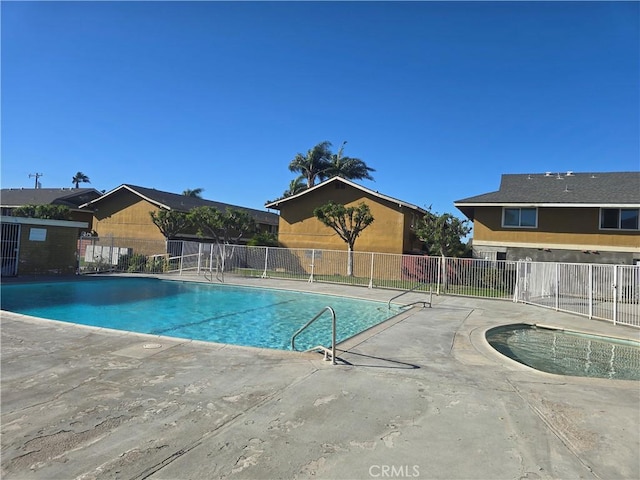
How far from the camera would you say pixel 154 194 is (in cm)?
3656

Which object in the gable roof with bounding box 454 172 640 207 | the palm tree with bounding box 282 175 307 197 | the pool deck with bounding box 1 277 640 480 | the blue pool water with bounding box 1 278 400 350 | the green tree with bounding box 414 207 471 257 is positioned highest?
the palm tree with bounding box 282 175 307 197

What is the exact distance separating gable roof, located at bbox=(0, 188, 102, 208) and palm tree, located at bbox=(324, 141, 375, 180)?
2587 centimetres

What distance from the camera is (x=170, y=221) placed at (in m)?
30.3

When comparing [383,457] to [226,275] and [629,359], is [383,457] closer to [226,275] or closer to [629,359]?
[629,359]

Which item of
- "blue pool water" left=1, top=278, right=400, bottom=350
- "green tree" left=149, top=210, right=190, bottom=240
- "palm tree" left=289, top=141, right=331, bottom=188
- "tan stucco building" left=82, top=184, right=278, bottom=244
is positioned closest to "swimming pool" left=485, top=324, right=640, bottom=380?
"blue pool water" left=1, top=278, right=400, bottom=350

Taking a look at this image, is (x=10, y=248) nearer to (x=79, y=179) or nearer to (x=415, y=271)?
(x=415, y=271)

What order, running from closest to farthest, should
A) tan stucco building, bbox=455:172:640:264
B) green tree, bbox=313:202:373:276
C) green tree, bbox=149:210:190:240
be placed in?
tan stucco building, bbox=455:172:640:264, green tree, bbox=313:202:373:276, green tree, bbox=149:210:190:240

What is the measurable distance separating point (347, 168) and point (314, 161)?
143 inches

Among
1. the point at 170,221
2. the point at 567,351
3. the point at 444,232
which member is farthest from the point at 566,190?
the point at 170,221

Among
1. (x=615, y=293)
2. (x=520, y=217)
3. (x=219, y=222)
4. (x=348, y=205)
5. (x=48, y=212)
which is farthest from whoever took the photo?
(x=48, y=212)

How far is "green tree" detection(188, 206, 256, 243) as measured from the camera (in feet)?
97.1

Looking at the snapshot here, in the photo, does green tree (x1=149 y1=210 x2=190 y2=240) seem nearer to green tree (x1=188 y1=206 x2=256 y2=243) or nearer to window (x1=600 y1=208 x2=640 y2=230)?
green tree (x1=188 y1=206 x2=256 y2=243)

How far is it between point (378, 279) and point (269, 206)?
12.9 metres

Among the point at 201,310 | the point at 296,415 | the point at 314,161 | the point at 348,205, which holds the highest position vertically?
the point at 314,161
